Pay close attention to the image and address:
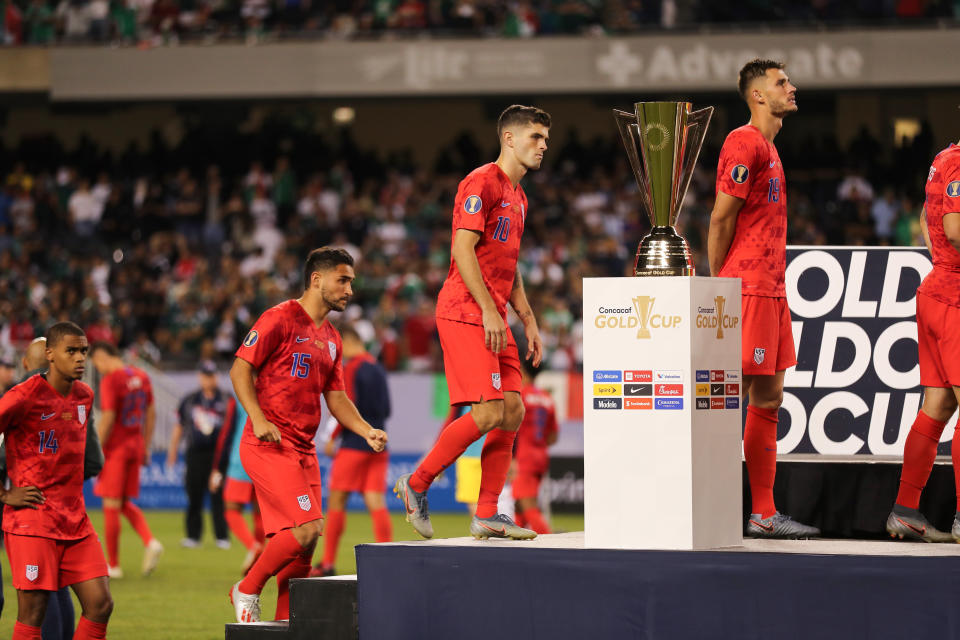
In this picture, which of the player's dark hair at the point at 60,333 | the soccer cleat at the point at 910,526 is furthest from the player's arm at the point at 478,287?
the player's dark hair at the point at 60,333

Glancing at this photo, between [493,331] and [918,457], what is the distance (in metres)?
2.08

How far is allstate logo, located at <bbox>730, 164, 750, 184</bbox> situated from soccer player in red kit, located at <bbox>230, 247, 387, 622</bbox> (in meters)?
2.17

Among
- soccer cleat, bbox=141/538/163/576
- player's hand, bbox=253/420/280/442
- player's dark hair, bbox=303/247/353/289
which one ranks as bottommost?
soccer cleat, bbox=141/538/163/576

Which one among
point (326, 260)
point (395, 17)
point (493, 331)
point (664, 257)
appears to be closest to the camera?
point (664, 257)

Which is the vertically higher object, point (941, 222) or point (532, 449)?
point (941, 222)

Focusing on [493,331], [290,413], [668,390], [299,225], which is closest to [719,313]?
[668,390]

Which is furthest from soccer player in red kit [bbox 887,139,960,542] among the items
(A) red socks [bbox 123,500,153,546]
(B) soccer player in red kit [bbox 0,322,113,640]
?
(A) red socks [bbox 123,500,153,546]

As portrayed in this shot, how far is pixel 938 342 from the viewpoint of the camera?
6.70 metres

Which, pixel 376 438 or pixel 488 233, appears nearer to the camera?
pixel 488 233

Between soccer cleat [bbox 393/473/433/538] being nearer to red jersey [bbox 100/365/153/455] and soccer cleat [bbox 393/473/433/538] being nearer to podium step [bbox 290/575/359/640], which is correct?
podium step [bbox 290/575/359/640]

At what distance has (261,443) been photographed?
762 centimetres

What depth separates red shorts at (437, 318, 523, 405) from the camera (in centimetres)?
677

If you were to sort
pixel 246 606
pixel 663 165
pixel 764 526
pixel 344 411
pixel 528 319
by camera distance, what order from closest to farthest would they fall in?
pixel 663 165
pixel 764 526
pixel 528 319
pixel 246 606
pixel 344 411

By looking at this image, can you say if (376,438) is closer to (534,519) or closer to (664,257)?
(664,257)
